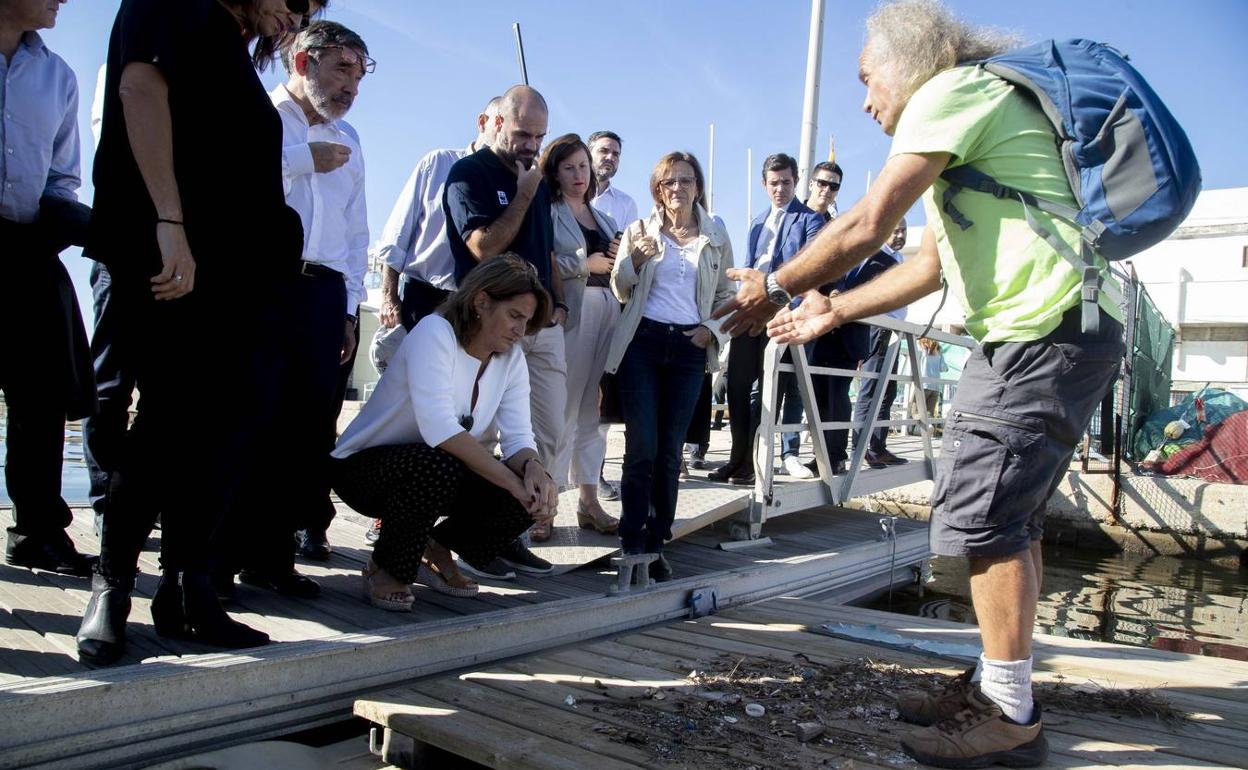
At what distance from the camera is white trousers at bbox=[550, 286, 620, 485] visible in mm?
4547

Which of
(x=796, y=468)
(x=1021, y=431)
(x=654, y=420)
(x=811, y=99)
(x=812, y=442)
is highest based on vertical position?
(x=811, y=99)

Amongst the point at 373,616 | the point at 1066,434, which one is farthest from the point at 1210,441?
the point at 373,616

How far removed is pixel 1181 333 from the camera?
→ 2683 centimetres

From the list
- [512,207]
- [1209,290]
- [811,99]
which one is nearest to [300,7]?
[512,207]

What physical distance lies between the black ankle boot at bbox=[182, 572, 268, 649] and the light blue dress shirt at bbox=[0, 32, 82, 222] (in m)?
1.40

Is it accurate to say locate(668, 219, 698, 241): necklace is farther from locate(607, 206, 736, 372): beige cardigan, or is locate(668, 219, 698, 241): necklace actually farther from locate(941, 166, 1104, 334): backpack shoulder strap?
locate(941, 166, 1104, 334): backpack shoulder strap

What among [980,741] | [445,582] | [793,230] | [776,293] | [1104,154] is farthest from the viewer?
[793,230]

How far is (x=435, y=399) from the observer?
2.99 m

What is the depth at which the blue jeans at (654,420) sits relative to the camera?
3906 mm

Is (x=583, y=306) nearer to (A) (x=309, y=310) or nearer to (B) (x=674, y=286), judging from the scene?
(B) (x=674, y=286)

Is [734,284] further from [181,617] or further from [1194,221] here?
[1194,221]

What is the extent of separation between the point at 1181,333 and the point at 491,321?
29.3m

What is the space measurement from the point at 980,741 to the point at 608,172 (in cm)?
436

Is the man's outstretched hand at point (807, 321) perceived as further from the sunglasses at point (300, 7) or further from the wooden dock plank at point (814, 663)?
the sunglasses at point (300, 7)
